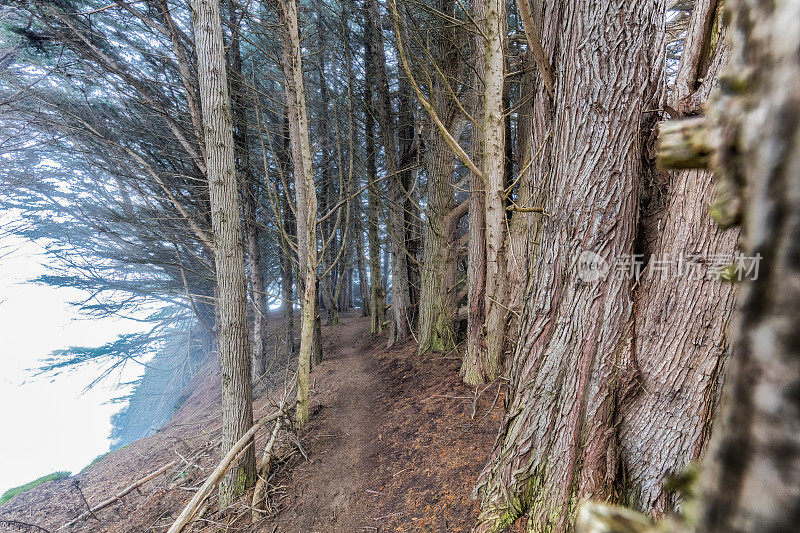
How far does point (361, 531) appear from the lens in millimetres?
2840

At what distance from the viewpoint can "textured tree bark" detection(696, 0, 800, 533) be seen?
0.29m

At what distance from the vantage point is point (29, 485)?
721 cm

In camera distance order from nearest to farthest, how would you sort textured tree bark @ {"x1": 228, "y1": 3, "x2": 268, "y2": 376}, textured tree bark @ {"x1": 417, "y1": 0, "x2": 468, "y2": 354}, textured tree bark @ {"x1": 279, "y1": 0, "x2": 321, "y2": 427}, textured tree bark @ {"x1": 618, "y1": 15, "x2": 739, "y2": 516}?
textured tree bark @ {"x1": 618, "y1": 15, "x2": 739, "y2": 516} → textured tree bark @ {"x1": 279, "y1": 0, "x2": 321, "y2": 427} → textured tree bark @ {"x1": 417, "y1": 0, "x2": 468, "y2": 354} → textured tree bark @ {"x1": 228, "y1": 3, "x2": 268, "y2": 376}

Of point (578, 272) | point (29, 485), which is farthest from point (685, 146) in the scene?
point (29, 485)

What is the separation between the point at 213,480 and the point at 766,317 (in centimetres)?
418

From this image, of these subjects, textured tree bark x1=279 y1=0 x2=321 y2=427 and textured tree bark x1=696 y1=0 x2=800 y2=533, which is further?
textured tree bark x1=279 y1=0 x2=321 y2=427

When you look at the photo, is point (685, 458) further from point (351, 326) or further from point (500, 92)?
point (351, 326)

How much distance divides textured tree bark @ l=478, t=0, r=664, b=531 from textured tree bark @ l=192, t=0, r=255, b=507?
119 inches

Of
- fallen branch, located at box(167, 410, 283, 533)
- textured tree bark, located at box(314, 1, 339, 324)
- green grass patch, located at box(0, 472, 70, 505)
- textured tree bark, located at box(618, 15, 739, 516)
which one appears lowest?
green grass patch, located at box(0, 472, 70, 505)

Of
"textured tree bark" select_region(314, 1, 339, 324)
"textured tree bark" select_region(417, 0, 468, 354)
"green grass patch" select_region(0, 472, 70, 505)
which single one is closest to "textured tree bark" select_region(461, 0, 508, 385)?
"textured tree bark" select_region(417, 0, 468, 354)

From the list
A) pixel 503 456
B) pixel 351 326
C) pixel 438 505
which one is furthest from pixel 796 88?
pixel 351 326

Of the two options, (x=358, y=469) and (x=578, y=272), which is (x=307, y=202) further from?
(x=578, y=272)

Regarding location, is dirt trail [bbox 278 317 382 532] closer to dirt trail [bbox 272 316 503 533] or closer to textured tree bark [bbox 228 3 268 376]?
dirt trail [bbox 272 316 503 533]

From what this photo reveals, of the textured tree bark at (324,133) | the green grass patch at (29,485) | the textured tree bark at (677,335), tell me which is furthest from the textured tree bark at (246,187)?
the textured tree bark at (677,335)
